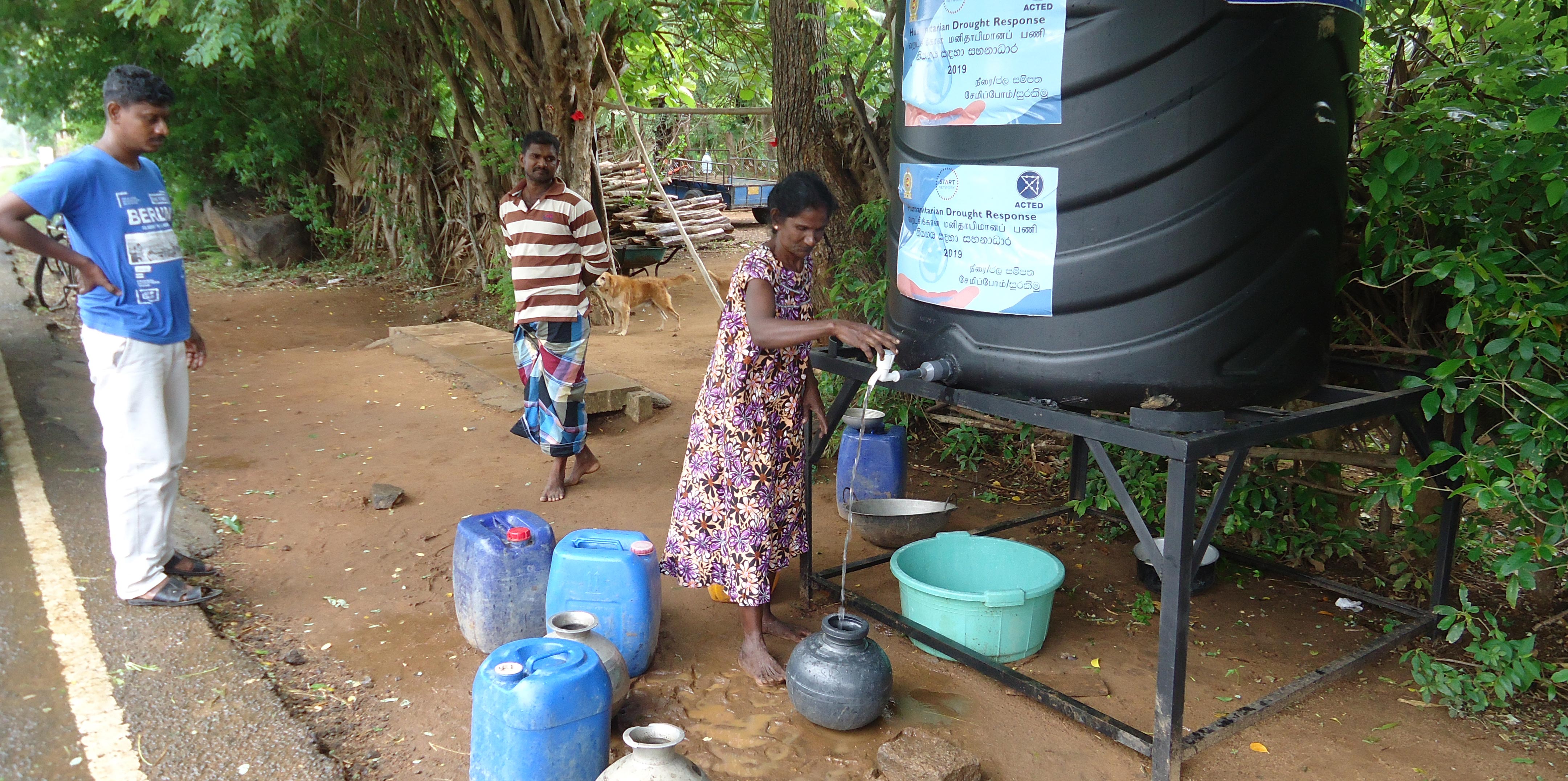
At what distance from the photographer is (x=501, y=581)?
10.2ft

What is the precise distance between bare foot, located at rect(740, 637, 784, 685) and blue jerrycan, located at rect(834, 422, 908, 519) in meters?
1.41

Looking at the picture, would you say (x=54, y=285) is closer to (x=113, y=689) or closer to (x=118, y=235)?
(x=118, y=235)

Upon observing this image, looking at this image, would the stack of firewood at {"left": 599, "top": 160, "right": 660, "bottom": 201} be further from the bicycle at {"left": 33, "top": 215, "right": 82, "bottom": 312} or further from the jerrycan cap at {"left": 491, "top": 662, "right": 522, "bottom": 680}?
the jerrycan cap at {"left": 491, "top": 662, "right": 522, "bottom": 680}

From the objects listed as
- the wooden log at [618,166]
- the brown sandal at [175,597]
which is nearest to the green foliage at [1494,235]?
the brown sandal at [175,597]

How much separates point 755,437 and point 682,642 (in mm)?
843

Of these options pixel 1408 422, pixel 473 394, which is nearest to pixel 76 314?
pixel 473 394

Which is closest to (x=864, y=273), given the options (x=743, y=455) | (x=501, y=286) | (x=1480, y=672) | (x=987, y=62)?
(x=743, y=455)

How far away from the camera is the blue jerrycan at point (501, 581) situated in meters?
3.10

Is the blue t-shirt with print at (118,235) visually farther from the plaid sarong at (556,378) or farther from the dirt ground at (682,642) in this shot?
the plaid sarong at (556,378)

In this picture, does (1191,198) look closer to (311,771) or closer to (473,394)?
(311,771)

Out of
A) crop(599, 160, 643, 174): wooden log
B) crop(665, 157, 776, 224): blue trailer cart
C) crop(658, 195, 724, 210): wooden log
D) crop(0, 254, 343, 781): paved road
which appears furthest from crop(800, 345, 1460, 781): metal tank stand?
crop(665, 157, 776, 224): blue trailer cart

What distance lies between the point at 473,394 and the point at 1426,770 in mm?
5579

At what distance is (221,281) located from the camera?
12.3 meters

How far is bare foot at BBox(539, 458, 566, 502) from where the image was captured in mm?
4770
